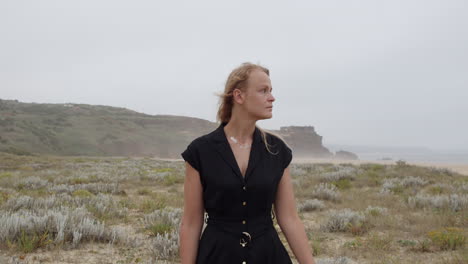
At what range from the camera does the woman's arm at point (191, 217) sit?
206 cm

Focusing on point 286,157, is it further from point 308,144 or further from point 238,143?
point 308,144

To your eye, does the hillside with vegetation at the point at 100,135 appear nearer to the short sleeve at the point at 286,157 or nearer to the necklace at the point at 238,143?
the short sleeve at the point at 286,157

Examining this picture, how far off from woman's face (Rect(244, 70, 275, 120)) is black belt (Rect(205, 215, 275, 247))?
0.67m

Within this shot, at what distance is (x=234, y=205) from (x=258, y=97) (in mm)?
695

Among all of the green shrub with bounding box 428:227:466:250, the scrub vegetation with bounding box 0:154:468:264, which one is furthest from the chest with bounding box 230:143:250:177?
the green shrub with bounding box 428:227:466:250

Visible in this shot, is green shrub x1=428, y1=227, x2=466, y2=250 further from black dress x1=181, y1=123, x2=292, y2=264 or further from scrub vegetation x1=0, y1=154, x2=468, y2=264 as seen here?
black dress x1=181, y1=123, x2=292, y2=264

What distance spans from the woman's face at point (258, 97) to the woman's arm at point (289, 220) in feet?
1.52

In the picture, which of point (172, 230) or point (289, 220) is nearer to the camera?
point (289, 220)

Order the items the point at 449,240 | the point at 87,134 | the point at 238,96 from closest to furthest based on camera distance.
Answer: the point at 238,96 < the point at 449,240 < the point at 87,134

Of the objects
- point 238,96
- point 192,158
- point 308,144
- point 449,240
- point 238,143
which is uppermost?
point 238,96

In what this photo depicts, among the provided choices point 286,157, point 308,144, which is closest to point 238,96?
point 286,157

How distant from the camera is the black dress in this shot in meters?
1.98

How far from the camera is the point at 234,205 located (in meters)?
2.00

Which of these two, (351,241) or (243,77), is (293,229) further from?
(351,241)
